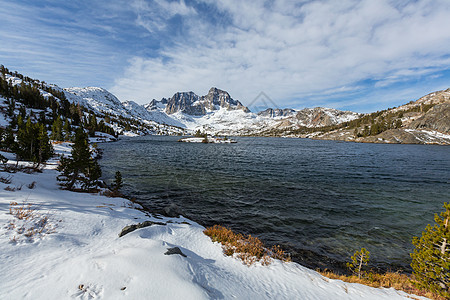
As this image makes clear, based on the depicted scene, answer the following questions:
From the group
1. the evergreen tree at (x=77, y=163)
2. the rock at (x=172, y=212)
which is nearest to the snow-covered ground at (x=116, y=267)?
the rock at (x=172, y=212)

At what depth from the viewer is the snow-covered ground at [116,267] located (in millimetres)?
4988

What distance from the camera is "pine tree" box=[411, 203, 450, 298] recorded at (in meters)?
7.09

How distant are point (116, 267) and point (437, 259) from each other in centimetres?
1239

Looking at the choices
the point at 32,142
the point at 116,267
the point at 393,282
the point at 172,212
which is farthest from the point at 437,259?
the point at 32,142

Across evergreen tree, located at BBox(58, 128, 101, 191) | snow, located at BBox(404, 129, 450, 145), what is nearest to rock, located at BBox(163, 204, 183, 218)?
evergreen tree, located at BBox(58, 128, 101, 191)

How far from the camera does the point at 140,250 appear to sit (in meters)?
6.95

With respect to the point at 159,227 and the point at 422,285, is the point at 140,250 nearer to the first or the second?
the point at 159,227

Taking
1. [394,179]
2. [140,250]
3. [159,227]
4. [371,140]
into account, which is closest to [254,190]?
[159,227]

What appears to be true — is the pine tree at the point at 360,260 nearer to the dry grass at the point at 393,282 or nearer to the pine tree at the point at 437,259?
the dry grass at the point at 393,282

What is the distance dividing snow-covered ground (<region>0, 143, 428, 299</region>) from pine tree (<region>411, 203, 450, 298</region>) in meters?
1.34

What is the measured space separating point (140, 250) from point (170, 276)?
6.60 ft

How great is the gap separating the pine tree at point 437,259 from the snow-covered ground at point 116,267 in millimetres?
1341

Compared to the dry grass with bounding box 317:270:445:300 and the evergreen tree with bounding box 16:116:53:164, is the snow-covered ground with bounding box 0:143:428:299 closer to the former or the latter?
the dry grass with bounding box 317:270:445:300

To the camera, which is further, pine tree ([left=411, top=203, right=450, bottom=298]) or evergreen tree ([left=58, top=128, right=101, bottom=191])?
evergreen tree ([left=58, top=128, right=101, bottom=191])
